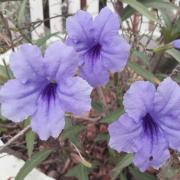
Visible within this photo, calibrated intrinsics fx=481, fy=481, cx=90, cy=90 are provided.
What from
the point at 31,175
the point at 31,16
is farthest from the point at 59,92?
the point at 31,16

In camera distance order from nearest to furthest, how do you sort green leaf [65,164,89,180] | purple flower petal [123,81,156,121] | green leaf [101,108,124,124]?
purple flower petal [123,81,156,121] < green leaf [101,108,124,124] < green leaf [65,164,89,180]

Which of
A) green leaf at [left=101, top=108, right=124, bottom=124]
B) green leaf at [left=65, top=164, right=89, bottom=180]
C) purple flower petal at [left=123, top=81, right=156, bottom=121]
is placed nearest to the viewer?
purple flower petal at [left=123, top=81, right=156, bottom=121]

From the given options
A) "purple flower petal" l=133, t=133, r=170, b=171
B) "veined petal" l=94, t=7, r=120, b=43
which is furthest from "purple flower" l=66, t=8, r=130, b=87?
"purple flower petal" l=133, t=133, r=170, b=171

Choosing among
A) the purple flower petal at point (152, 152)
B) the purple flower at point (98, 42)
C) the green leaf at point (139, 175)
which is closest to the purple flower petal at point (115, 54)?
the purple flower at point (98, 42)

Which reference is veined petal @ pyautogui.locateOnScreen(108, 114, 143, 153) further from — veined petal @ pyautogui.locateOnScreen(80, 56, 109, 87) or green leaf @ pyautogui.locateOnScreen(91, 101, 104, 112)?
green leaf @ pyautogui.locateOnScreen(91, 101, 104, 112)

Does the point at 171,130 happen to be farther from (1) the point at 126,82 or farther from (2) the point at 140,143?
(1) the point at 126,82

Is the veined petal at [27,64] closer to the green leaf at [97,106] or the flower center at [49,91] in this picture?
the flower center at [49,91]
